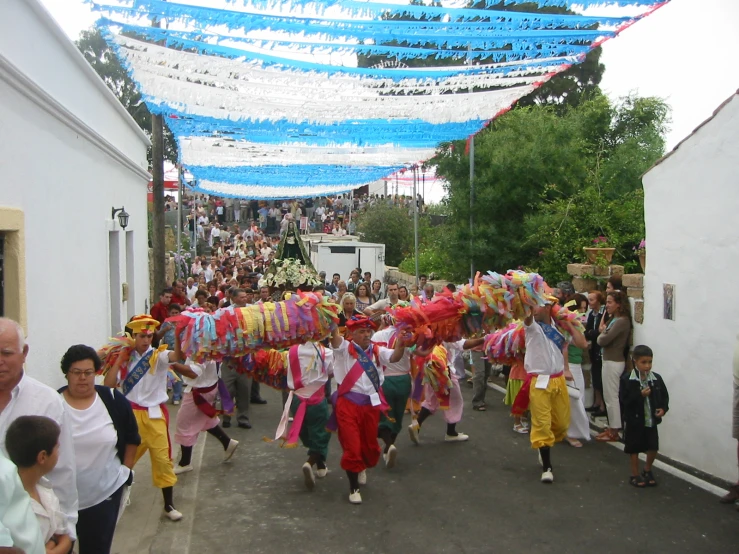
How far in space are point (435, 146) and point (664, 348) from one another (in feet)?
24.2

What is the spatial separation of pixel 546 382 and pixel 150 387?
380 centimetres

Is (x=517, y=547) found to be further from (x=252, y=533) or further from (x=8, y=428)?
(x=8, y=428)

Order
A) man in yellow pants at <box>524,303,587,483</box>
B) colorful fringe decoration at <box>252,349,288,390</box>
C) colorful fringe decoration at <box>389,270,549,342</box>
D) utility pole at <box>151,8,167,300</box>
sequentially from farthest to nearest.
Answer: utility pole at <box>151,8,167,300</box> < colorful fringe decoration at <box>252,349,288,390</box> < man in yellow pants at <box>524,303,587,483</box> < colorful fringe decoration at <box>389,270,549,342</box>

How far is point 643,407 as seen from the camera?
7020 millimetres

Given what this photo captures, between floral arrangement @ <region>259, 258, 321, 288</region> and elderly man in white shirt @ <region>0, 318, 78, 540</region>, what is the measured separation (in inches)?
363

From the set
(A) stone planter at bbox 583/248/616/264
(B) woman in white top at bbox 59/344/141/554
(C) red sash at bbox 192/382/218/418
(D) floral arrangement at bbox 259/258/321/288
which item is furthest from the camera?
(D) floral arrangement at bbox 259/258/321/288

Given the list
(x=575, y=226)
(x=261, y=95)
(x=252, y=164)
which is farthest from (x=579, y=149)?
(x=261, y=95)

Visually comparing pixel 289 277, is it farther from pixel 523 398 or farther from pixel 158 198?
pixel 523 398

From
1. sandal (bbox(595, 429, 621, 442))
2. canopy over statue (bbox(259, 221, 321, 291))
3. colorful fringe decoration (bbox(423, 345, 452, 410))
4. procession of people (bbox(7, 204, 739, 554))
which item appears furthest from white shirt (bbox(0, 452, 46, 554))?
canopy over statue (bbox(259, 221, 321, 291))

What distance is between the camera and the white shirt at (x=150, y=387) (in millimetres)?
6504

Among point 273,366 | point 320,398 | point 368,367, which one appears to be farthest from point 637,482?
point 273,366

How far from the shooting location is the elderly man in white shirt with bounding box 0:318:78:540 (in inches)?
139

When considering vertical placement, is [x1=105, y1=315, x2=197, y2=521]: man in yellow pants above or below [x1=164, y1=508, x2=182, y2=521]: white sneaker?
above

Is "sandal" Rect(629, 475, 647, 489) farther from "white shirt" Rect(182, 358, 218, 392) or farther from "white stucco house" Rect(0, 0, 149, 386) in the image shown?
"white stucco house" Rect(0, 0, 149, 386)
